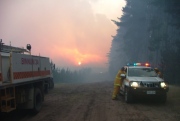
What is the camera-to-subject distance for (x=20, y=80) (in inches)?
348

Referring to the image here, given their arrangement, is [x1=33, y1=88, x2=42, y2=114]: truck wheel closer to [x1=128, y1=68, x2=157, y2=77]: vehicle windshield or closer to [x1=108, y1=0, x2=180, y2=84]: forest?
[x1=128, y1=68, x2=157, y2=77]: vehicle windshield

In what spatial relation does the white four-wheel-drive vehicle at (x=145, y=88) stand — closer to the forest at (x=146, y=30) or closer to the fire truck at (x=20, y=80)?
the fire truck at (x=20, y=80)

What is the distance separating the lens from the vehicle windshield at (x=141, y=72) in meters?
13.7

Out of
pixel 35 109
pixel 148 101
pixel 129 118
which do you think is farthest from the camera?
pixel 148 101

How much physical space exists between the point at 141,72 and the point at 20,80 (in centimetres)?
735

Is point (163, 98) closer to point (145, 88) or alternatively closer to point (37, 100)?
point (145, 88)

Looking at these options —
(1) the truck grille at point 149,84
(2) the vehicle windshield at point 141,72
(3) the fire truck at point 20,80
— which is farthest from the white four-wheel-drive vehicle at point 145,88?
(3) the fire truck at point 20,80

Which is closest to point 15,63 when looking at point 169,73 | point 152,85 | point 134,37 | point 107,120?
point 107,120

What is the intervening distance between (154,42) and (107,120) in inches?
1268

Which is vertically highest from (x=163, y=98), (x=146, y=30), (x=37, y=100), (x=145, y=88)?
(x=146, y=30)

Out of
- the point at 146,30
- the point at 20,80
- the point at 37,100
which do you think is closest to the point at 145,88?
the point at 37,100

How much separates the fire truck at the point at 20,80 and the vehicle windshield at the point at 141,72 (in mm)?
5002

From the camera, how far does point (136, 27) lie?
49.5m

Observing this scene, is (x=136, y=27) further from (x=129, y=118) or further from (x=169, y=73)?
(x=129, y=118)
